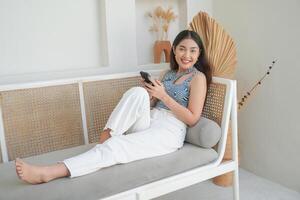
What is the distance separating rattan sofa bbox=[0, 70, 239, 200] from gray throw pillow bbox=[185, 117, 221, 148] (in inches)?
1.6

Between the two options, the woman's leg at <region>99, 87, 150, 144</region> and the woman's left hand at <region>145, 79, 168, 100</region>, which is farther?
the woman's left hand at <region>145, 79, 168, 100</region>

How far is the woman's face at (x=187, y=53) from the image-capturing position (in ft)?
6.30

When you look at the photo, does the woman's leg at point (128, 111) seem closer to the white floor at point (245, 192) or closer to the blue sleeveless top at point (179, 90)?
the blue sleeveless top at point (179, 90)

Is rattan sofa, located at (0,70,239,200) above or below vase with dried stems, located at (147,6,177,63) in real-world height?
below

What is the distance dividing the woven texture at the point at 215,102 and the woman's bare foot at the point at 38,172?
0.86 metres

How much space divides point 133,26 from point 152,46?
0.36 metres

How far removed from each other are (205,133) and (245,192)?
74cm

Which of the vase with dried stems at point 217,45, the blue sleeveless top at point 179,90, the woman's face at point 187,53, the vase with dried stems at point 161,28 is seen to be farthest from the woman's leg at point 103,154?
the vase with dried stems at point 161,28

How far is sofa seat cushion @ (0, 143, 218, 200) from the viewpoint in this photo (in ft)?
4.55

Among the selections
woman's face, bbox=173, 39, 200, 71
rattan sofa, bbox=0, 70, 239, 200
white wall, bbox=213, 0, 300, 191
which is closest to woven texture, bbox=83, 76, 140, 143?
rattan sofa, bbox=0, 70, 239, 200

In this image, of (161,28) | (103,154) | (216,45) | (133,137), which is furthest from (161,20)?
(103,154)

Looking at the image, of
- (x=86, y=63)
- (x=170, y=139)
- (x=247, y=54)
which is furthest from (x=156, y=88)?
(x=247, y=54)

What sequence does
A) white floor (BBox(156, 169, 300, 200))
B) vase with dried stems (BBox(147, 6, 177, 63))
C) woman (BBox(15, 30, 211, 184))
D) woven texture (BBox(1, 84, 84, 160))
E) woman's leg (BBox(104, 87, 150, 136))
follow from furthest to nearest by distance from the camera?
vase with dried stems (BBox(147, 6, 177, 63)) → white floor (BBox(156, 169, 300, 200)) → woven texture (BBox(1, 84, 84, 160)) → woman's leg (BBox(104, 87, 150, 136)) → woman (BBox(15, 30, 211, 184))

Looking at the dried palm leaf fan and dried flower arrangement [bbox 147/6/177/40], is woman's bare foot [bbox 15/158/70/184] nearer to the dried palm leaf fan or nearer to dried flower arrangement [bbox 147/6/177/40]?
the dried palm leaf fan
